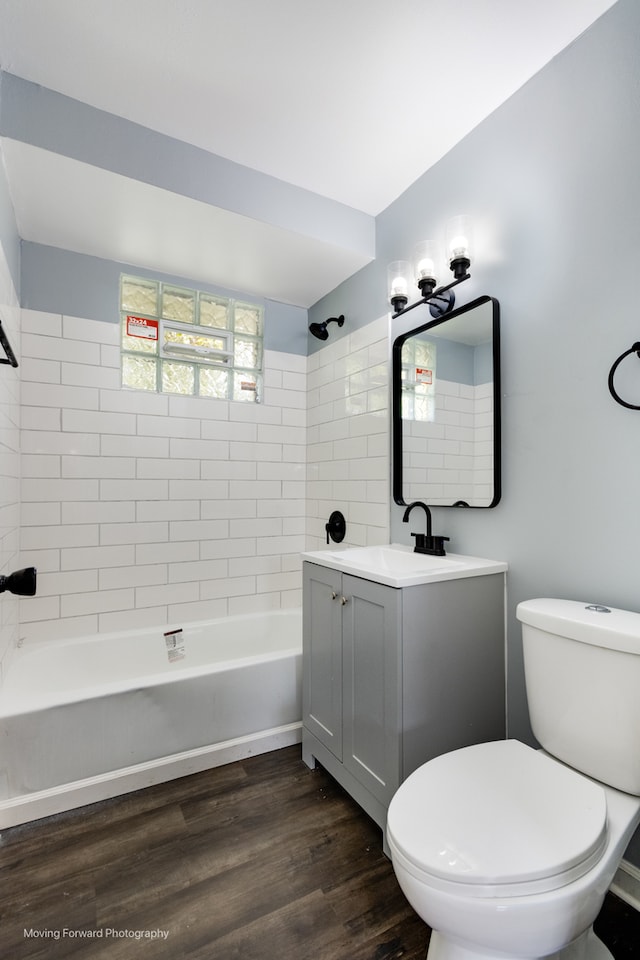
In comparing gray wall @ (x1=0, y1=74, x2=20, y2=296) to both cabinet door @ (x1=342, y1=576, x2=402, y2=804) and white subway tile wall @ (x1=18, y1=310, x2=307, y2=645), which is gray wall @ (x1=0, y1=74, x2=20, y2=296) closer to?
white subway tile wall @ (x1=18, y1=310, x2=307, y2=645)

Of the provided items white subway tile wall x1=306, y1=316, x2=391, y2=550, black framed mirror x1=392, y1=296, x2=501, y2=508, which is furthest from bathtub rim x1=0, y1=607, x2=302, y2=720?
black framed mirror x1=392, y1=296, x2=501, y2=508

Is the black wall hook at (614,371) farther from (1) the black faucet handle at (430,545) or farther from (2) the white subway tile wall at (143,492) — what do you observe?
(2) the white subway tile wall at (143,492)

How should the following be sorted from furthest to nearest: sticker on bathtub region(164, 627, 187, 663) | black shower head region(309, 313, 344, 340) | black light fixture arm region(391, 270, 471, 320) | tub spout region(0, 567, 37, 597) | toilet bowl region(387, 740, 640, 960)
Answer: black shower head region(309, 313, 344, 340) < sticker on bathtub region(164, 627, 187, 663) < black light fixture arm region(391, 270, 471, 320) < tub spout region(0, 567, 37, 597) < toilet bowl region(387, 740, 640, 960)

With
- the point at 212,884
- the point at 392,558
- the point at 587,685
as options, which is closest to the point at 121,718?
the point at 212,884

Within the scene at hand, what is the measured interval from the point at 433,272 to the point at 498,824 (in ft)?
6.21

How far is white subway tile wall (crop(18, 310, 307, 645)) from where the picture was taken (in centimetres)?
223

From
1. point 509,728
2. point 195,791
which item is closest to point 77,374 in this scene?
point 195,791

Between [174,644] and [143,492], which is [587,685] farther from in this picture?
[143,492]

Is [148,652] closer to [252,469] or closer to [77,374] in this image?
[252,469]

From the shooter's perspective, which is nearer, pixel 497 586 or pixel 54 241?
pixel 497 586

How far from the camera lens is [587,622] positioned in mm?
1153

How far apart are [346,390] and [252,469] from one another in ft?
2.55

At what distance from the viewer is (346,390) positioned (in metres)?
2.58

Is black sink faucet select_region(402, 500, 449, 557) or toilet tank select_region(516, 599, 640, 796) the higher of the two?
black sink faucet select_region(402, 500, 449, 557)
